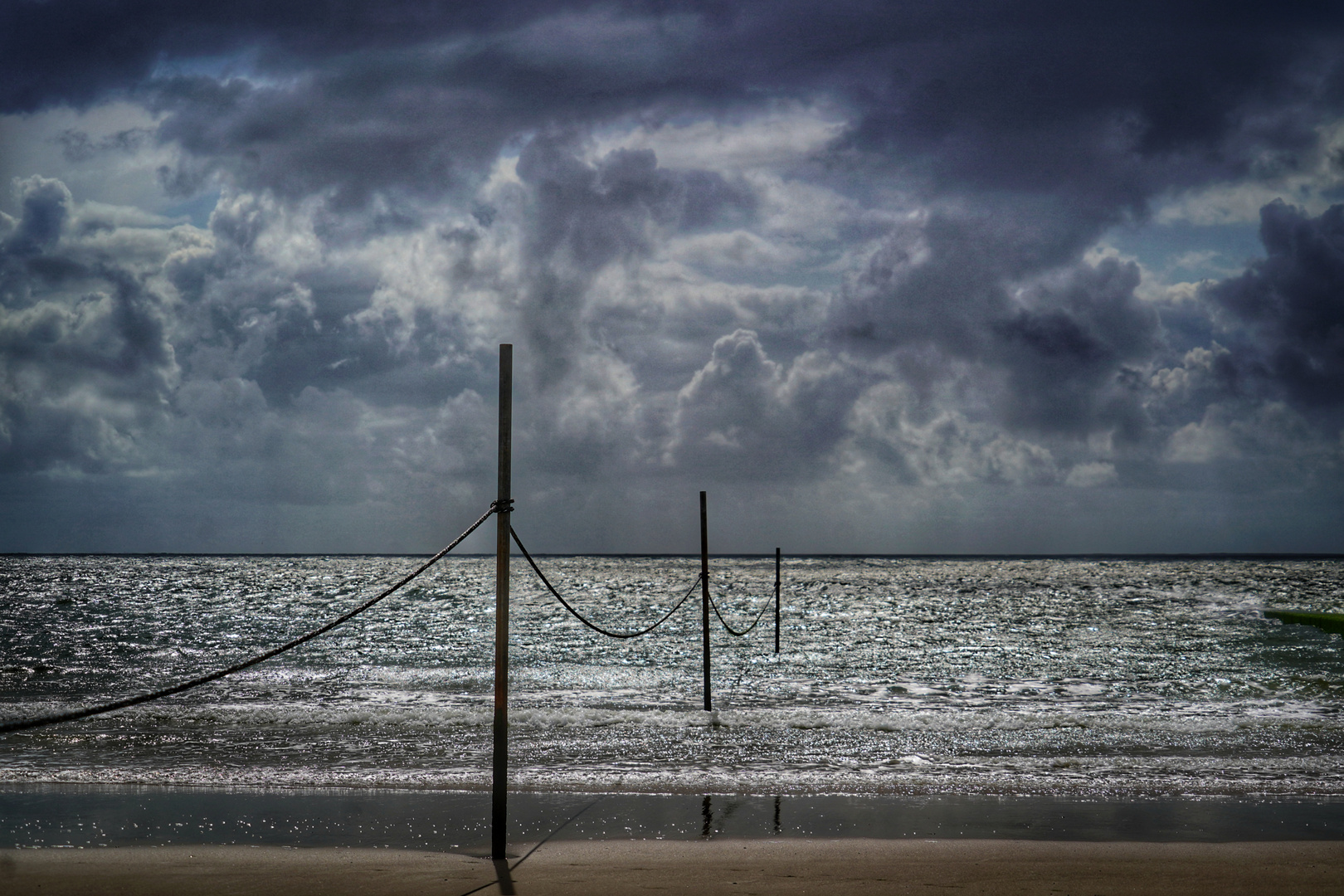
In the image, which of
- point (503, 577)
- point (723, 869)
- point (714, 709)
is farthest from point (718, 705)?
point (503, 577)

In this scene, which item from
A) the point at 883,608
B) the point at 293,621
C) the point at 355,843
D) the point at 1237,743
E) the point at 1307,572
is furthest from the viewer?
the point at 1307,572

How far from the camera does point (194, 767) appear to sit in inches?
407

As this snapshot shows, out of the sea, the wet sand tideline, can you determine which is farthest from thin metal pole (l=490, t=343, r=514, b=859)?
the sea

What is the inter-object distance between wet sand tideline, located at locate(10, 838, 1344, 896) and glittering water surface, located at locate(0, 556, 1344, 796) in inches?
85.3

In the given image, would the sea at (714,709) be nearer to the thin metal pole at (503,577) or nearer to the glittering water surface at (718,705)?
the glittering water surface at (718,705)

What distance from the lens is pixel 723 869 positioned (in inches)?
249

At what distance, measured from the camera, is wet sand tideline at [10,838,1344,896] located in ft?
19.6

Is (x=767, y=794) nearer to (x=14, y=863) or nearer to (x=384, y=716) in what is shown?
(x=14, y=863)

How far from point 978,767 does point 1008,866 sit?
397 cm

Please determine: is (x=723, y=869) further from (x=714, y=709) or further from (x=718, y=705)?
(x=718, y=705)

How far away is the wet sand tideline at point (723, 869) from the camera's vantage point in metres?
5.96

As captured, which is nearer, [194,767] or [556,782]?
[556,782]

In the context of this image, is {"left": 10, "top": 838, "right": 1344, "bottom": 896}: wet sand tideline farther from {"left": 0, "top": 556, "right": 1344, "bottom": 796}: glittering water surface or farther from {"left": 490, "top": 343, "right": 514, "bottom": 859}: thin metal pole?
{"left": 0, "top": 556, "right": 1344, "bottom": 796}: glittering water surface

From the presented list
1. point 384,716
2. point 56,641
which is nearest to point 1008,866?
point 384,716
